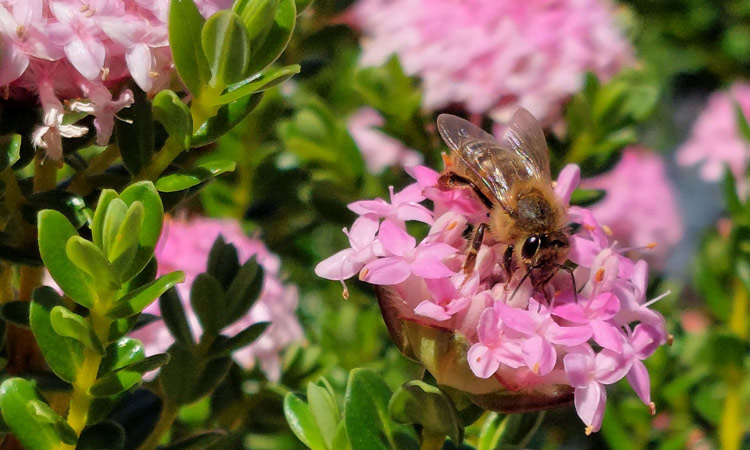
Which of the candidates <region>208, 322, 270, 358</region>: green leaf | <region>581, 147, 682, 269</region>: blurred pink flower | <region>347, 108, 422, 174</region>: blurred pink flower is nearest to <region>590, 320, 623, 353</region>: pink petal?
<region>208, 322, 270, 358</region>: green leaf

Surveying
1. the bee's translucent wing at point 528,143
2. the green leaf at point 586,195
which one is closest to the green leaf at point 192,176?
the bee's translucent wing at point 528,143

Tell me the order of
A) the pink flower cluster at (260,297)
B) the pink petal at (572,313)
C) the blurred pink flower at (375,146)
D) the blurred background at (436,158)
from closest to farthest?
the pink petal at (572,313) < the pink flower cluster at (260,297) < the blurred background at (436,158) < the blurred pink flower at (375,146)

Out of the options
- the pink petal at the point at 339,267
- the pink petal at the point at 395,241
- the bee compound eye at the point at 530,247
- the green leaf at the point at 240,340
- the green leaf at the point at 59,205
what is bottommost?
the green leaf at the point at 240,340

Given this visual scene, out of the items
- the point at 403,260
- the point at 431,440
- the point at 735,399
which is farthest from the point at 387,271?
the point at 735,399

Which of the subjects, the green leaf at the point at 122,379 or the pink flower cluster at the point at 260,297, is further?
the pink flower cluster at the point at 260,297

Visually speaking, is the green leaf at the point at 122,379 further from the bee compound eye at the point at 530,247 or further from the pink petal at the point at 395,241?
the bee compound eye at the point at 530,247

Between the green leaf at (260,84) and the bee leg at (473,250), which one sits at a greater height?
the green leaf at (260,84)

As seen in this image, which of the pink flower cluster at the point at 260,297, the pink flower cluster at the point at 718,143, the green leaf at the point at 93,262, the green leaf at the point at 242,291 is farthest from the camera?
the pink flower cluster at the point at 718,143
